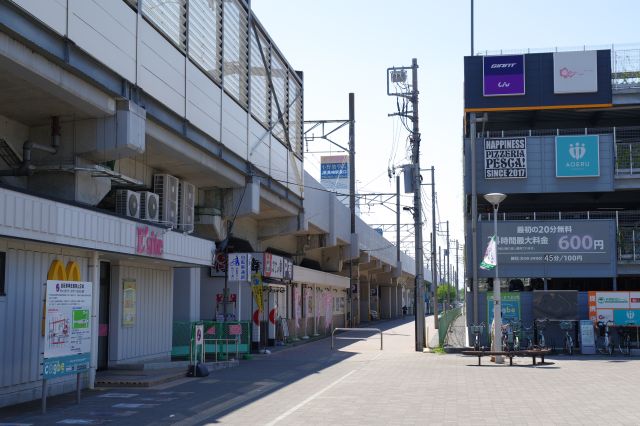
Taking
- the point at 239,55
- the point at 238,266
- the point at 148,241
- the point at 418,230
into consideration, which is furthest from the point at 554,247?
the point at 148,241

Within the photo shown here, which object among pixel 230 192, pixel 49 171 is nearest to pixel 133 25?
pixel 49 171

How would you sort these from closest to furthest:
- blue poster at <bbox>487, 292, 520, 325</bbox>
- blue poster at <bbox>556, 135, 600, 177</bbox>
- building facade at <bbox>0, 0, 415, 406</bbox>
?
building facade at <bbox>0, 0, 415, 406</bbox> < blue poster at <bbox>487, 292, 520, 325</bbox> < blue poster at <bbox>556, 135, 600, 177</bbox>

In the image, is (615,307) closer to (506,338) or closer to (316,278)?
(506,338)

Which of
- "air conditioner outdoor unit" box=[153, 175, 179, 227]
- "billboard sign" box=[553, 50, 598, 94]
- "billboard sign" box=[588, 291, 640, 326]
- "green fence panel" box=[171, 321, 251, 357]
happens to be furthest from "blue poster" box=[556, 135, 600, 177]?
"air conditioner outdoor unit" box=[153, 175, 179, 227]

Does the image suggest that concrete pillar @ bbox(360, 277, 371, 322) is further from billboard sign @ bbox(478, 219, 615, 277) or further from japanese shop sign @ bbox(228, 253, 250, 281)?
japanese shop sign @ bbox(228, 253, 250, 281)

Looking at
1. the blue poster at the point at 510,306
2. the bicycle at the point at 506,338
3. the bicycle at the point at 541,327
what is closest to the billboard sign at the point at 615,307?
the bicycle at the point at 541,327

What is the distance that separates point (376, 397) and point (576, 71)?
20.9 metres

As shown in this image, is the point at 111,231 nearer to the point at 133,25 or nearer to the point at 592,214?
the point at 133,25

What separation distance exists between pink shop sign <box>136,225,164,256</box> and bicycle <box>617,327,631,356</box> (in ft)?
54.6

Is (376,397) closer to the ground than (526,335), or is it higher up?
closer to the ground

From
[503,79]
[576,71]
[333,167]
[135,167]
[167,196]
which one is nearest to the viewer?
[135,167]

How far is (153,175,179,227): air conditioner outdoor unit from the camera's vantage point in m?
21.9

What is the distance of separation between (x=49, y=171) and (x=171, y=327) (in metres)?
7.86

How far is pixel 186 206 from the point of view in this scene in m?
23.8
